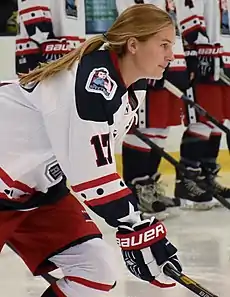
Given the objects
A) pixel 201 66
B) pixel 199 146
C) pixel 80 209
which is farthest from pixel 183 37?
pixel 80 209

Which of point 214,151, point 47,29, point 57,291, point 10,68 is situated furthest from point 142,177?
point 57,291

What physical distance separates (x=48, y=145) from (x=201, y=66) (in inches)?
80.2

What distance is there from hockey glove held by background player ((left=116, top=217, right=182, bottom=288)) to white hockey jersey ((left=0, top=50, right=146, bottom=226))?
35mm

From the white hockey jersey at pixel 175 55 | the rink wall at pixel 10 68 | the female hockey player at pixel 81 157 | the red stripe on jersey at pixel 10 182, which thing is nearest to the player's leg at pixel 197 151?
the white hockey jersey at pixel 175 55

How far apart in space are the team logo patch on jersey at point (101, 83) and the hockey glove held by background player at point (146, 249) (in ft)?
0.79

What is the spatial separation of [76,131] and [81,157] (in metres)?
0.05

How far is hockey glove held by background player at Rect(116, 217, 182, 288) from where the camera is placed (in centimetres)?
162

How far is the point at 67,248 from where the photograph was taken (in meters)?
1.82

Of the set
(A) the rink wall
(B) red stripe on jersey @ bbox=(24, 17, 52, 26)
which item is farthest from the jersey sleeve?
(A) the rink wall

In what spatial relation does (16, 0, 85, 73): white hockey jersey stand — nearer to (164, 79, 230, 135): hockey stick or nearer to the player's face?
(164, 79, 230, 135): hockey stick

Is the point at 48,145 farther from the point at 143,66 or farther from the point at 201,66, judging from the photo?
the point at 201,66

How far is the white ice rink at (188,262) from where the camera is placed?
2445 mm

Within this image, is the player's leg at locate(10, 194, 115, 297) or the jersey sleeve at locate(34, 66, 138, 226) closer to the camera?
the jersey sleeve at locate(34, 66, 138, 226)

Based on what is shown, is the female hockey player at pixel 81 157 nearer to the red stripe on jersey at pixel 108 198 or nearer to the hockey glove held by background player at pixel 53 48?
the red stripe on jersey at pixel 108 198
